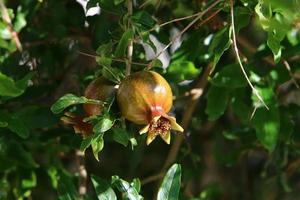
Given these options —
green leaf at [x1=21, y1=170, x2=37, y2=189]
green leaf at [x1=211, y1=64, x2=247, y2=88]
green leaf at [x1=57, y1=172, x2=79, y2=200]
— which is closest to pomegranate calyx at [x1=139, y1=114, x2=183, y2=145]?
green leaf at [x1=57, y1=172, x2=79, y2=200]

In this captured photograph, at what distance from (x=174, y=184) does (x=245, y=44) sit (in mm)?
606

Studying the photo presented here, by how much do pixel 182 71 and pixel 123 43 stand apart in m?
0.29

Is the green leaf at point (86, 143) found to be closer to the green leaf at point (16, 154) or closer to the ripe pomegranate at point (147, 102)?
the ripe pomegranate at point (147, 102)

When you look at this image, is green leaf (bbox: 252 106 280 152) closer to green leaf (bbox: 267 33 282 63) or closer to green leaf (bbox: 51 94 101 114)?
green leaf (bbox: 267 33 282 63)

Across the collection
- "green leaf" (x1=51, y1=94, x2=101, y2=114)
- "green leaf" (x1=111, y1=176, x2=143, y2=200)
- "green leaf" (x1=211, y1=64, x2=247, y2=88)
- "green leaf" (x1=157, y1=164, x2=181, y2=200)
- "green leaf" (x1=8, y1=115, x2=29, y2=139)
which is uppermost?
"green leaf" (x1=51, y1=94, x2=101, y2=114)

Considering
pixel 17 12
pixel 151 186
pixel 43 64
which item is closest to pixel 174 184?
pixel 17 12

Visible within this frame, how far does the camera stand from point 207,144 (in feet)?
7.16

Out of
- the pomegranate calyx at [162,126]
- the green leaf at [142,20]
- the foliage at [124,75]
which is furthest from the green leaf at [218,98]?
the pomegranate calyx at [162,126]

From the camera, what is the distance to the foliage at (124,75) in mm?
1162

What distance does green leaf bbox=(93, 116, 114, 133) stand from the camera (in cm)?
106

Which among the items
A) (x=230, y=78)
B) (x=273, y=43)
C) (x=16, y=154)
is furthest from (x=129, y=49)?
(x=16, y=154)

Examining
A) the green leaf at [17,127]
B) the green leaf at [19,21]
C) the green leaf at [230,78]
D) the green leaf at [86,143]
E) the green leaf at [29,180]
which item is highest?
the green leaf at [86,143]

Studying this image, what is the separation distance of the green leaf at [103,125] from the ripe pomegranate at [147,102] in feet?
0.11

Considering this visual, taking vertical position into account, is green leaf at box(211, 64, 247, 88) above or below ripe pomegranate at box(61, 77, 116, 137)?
below
